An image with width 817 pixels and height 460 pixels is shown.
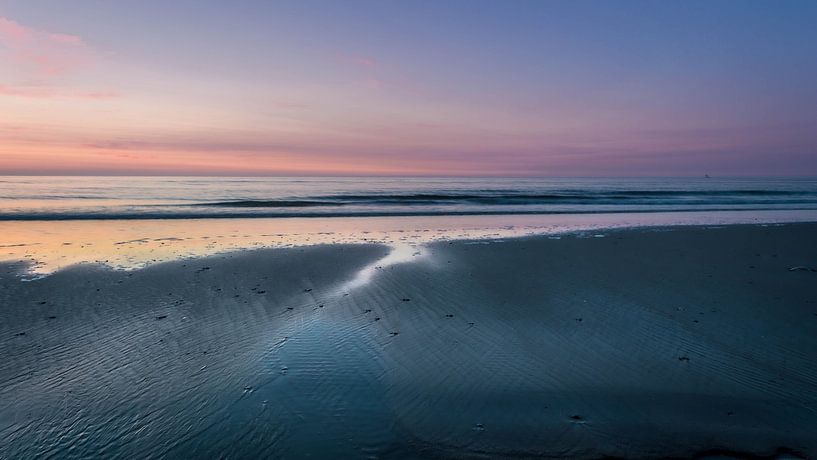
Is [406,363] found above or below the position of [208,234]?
below

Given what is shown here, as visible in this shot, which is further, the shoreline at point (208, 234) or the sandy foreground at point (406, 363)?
the shoreline at point (208, 234)

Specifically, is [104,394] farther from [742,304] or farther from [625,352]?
[742,304]

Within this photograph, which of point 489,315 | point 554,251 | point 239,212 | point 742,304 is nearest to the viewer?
point 489,315

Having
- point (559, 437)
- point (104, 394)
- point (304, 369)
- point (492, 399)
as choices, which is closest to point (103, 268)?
point (104, 394)

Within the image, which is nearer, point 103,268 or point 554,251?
point 103,268

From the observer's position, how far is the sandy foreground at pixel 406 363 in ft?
12.0

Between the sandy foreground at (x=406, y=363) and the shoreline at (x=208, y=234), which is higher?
the shoreline at (x=208, y=234)

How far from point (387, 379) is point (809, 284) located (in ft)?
29.2

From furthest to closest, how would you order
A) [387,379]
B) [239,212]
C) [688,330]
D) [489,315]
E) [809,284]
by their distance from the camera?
[239,212] < [809,284] < [489,315] < [688,330] < [387,379]

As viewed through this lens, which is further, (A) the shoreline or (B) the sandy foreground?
(A) the shoreline

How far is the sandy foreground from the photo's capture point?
3.66 metres

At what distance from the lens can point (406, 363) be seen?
16.9 feet

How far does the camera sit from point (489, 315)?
6.92 metres

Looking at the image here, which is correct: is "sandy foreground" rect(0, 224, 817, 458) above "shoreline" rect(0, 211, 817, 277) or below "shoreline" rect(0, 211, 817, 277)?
below
